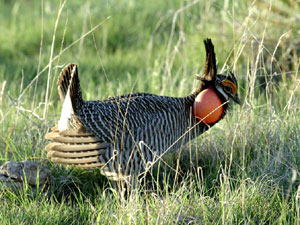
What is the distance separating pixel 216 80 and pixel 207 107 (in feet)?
0.82

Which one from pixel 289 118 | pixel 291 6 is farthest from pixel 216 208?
pixel 291 6

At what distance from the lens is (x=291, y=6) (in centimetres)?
632

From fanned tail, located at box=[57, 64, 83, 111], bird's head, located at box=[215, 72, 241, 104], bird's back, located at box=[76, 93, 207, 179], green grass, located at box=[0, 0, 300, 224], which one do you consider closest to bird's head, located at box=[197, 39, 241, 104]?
bird's head, located at box=[215, 72, 241, 104]

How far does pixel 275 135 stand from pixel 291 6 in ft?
8.07

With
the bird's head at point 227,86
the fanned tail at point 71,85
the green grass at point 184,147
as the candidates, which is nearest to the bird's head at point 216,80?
the bird's head at point 227,86

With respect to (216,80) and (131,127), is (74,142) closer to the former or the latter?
(131,127)

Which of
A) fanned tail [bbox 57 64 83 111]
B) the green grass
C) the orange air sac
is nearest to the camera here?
the green grass

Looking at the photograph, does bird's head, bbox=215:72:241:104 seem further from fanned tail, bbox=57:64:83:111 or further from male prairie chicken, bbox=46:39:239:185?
fanned tail, bbox=57:64:83:111

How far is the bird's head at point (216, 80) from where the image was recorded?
4.63 metres

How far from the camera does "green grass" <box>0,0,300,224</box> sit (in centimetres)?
356

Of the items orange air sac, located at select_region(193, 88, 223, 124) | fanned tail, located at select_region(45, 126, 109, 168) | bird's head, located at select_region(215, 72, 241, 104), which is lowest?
fanned tail, located at select_region(45, 126, 109, 168)

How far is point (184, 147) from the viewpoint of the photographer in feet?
15.3

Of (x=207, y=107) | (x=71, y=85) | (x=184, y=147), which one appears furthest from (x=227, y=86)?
(x=71, y=85)

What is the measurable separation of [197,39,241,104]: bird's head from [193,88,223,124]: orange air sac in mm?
72
